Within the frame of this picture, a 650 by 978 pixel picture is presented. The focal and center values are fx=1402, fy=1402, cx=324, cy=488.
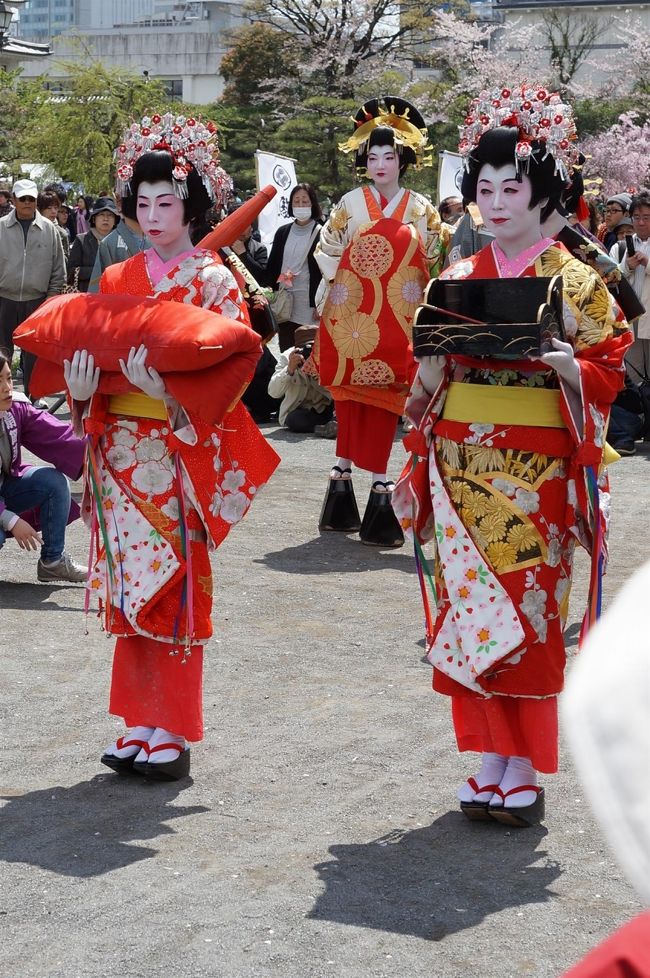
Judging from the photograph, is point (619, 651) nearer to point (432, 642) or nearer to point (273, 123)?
point (432, 642)

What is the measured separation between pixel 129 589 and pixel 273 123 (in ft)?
104

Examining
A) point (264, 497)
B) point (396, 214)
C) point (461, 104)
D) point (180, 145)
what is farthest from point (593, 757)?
point (461, 104)

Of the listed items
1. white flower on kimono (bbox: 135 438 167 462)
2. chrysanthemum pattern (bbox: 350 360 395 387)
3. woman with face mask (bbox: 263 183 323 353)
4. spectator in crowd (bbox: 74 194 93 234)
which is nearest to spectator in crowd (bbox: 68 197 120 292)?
woman with face mask (bbox: 263 183 323 353)

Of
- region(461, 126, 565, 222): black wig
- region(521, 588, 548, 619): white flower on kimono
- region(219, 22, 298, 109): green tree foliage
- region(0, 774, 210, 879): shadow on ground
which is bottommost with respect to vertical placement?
region(0, 774, 210, 879): shadow on ground

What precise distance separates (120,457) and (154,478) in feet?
0.38

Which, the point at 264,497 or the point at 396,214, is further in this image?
the point at 264,497

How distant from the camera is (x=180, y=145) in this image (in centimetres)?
411

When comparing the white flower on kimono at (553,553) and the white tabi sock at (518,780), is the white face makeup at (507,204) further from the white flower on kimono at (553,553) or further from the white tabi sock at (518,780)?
the white tabi sock at (518,780)

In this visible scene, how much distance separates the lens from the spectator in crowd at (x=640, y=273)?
1059cm

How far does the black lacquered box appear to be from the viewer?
3490 mm

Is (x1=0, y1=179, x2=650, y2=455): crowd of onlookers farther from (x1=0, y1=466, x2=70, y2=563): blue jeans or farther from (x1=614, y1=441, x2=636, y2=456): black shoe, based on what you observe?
(x1=0, y1=466, x2=70, y2=563): blue jeans

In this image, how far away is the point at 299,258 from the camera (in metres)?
11.0

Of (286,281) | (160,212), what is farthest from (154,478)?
(286,281)

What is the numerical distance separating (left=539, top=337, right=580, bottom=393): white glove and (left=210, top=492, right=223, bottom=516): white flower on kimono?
105cm
